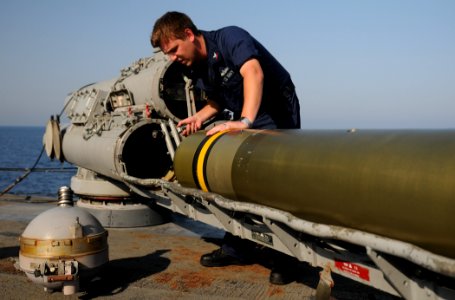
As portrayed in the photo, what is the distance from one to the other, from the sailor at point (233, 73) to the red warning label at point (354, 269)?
1.38m

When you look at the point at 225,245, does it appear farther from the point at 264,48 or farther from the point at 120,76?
the point at 120,76

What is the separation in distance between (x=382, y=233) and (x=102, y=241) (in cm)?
308

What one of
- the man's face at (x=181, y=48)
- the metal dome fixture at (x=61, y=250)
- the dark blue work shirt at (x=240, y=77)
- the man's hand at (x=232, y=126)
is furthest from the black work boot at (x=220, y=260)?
the man's face at (x=181, y=48)

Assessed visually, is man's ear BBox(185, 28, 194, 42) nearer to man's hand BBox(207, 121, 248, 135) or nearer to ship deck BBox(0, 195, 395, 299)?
man's hand BBox(207, 121, 248, 135)

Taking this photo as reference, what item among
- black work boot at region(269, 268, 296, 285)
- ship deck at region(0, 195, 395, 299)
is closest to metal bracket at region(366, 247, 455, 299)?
→ ship deck at region(0, 195, 395, 299)

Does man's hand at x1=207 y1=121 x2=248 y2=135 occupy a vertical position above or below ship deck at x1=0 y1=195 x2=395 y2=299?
above

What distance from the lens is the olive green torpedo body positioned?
243cm

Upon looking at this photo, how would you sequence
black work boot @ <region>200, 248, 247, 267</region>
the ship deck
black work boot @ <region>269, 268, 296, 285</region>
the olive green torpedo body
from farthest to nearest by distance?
black work boot @ <region>200, 248, 247, 267</region> < black work boot @ <region>269, 268, 296, 285</region> < the ship deck < the olive green torpedo body

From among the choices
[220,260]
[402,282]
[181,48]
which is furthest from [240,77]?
[402,282]

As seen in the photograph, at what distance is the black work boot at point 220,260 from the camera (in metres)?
5.84

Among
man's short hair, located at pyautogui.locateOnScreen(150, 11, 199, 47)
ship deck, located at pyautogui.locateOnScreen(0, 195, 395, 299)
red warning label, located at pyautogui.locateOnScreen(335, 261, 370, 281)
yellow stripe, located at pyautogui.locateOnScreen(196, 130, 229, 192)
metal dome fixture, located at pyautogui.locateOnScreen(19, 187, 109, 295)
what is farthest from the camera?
ship deck, located at pyautogui.locateOnScreen(0, 195, 395, 299)

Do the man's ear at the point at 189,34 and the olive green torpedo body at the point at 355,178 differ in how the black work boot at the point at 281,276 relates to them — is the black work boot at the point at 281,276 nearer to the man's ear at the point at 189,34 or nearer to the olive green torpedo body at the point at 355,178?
the olive green torpedo body at the point at 355,178

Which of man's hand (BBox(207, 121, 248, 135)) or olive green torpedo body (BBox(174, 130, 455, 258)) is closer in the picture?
olive green torpedo body (BBox(174, 130, 455, 258))

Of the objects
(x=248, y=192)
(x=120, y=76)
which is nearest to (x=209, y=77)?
(x=248, y=192)
